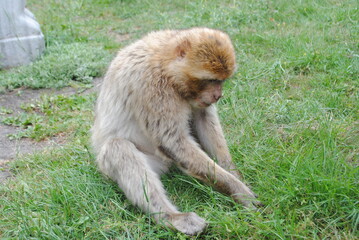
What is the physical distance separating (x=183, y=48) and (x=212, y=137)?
808 mm

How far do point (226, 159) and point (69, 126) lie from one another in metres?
2.20

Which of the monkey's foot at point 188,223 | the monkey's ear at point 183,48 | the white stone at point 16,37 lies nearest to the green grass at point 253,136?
the monkey's foot at point 188,223

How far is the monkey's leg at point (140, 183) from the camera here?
284 cm

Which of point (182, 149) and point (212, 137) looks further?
point (212, 137)

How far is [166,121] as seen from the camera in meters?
3.18

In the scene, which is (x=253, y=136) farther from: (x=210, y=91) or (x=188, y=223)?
(x=188, y=223)

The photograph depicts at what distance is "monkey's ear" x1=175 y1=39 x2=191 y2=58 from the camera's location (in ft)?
10.5

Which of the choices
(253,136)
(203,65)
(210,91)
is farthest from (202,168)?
(253,136)

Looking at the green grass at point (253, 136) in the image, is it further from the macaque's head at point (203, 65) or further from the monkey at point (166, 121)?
the macaque's head at point (203, 65)

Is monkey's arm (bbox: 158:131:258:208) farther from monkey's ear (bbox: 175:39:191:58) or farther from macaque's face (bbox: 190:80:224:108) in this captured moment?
monkey's ear (bbox: 175:39:191:58)

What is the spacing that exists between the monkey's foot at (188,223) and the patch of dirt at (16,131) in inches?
77.1

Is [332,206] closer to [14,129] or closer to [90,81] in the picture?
[14,129]

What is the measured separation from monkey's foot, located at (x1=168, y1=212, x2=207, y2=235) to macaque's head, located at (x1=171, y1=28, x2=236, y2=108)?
34.8 inches

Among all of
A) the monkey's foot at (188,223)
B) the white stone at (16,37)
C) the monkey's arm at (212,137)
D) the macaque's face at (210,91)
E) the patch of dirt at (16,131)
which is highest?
the macaque's face at (210,91)
